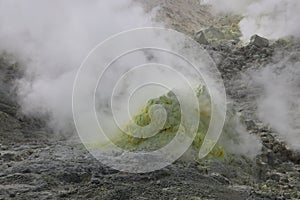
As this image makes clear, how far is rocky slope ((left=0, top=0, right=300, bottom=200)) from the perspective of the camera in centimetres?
645

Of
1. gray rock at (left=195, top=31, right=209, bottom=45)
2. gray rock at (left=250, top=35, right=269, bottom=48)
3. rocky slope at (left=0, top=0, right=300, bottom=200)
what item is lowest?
rocky slope at (left=0, top=0, right=300, bottom=200)

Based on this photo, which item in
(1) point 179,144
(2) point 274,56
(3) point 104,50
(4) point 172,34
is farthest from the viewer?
(4) point 172,34

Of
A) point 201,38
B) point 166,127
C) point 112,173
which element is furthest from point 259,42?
point 112,173

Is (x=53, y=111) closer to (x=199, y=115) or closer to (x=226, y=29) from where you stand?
(x=199, y=115)

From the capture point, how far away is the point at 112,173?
6867mm

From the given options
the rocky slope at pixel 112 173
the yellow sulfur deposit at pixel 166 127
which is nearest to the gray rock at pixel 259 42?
the rocky slope at pixel 112 173

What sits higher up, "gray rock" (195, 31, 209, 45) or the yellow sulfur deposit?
"gray rock" (195, 31, 209, 45)

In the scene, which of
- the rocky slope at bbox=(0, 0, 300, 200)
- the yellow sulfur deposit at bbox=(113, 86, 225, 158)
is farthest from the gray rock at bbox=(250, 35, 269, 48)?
the yellow sulfur deposit at bbox=(113, 86, 225, 158)

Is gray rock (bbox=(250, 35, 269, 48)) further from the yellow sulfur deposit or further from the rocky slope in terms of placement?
the yellow sulfur deposit

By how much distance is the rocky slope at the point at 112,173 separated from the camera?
254 inches

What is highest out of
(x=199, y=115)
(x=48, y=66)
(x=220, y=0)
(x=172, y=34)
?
(x=220, y=0)

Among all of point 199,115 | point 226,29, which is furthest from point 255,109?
point 226,29

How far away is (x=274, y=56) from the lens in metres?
14.2

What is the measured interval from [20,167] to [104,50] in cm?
614
